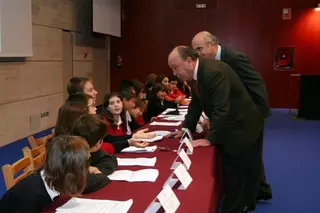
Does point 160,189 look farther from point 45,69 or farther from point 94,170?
point 45,69

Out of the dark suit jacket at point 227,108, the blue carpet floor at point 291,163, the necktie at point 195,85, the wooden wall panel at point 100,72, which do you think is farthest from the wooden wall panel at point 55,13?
the dark suit jacket at point 227,108

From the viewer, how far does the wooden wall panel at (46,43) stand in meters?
7.02

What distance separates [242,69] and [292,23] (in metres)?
7.83

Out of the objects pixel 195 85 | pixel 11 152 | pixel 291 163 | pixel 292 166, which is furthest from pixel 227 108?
pixel 11 152

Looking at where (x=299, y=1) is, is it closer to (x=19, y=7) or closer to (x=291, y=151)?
(x=291, y=151)

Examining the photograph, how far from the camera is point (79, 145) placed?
5.46 feet

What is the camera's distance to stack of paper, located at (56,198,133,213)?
164 cm

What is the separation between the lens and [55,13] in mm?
7738

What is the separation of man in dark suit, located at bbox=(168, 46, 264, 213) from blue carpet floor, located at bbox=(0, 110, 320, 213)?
26.9 inches

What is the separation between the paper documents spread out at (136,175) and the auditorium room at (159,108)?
11 mm

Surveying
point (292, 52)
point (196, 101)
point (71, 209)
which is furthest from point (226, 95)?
point (292, 52)

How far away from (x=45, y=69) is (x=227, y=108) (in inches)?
212

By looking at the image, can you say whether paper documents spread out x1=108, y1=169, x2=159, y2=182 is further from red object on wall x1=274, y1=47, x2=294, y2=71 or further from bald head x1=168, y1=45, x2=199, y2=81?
red object on wall x1=274, y1=47, x2=294, y2=71

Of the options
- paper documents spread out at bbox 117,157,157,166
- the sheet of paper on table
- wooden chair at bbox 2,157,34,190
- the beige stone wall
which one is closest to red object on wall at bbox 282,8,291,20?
the beige stone wall
